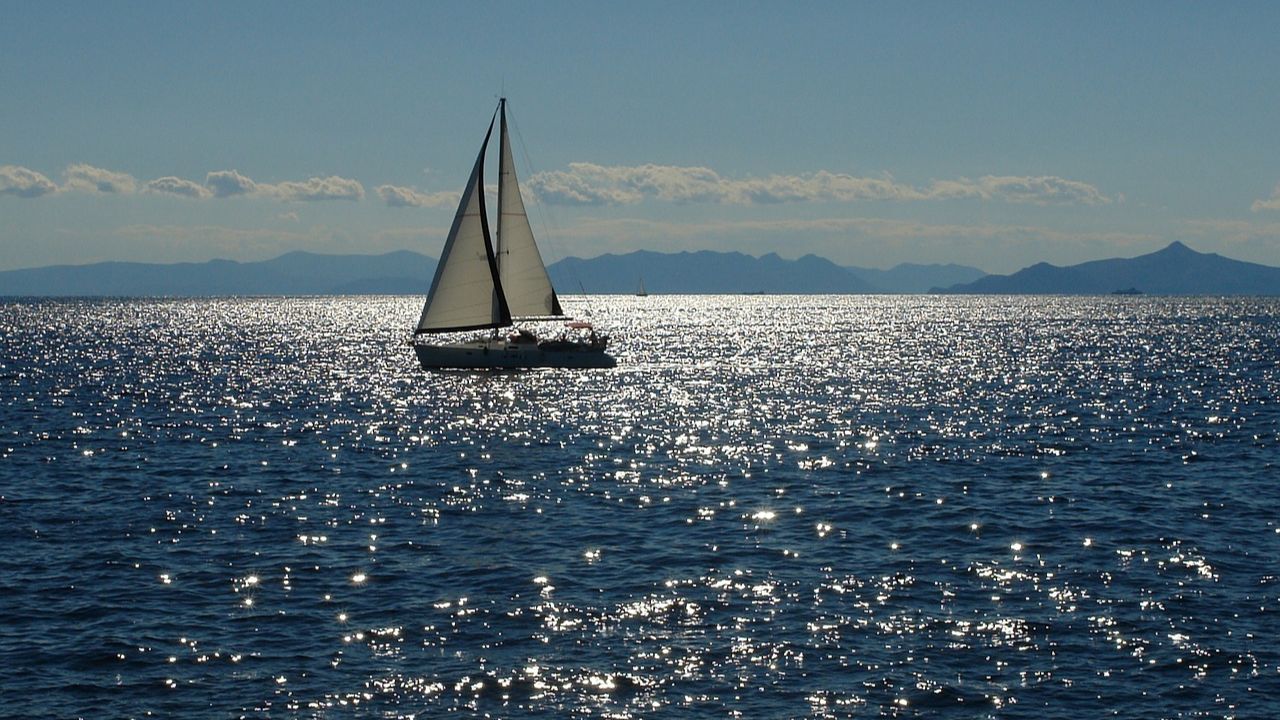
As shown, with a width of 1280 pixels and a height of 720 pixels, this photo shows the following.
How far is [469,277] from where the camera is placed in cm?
8238

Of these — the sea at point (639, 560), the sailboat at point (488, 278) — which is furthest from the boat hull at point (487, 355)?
the sea at point (639, 560)

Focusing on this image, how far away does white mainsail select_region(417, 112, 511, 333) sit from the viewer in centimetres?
8125

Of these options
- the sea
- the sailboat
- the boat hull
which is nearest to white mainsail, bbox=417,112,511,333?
the sailboat

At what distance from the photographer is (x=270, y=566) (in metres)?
31.4

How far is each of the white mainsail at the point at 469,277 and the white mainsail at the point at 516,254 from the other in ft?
3.69

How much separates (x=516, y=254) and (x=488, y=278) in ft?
9.00

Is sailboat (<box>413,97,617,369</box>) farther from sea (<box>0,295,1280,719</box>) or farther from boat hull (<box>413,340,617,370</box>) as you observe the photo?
sea (<box>0,295,1280,719</box>)

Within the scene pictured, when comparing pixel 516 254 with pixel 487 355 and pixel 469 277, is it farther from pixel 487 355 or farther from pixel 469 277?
pixel 487 355

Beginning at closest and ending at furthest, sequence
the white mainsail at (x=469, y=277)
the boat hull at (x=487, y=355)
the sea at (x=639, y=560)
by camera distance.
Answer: the sea at (x=639, y=560) < the white mainsail at (x=469, y=277) < the boat hull at (x=487, y=355)

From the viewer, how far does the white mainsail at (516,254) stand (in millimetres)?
82625

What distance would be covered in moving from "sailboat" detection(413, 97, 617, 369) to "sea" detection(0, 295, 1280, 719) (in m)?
13.1

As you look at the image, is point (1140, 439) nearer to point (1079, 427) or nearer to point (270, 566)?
point (1079, 427)

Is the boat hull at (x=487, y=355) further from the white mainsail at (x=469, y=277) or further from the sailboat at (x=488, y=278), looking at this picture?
the white mainsail at (x=469, y=277)

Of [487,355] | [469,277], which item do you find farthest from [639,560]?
[487,355]
